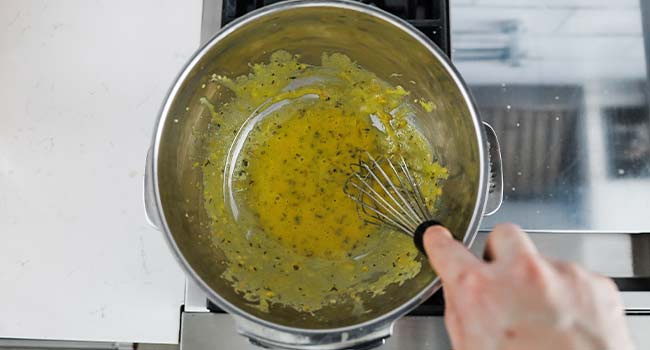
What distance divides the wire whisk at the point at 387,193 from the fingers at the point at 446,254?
15 centimetres

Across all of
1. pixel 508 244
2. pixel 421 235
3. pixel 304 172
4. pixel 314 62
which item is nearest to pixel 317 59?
pixel 314 62

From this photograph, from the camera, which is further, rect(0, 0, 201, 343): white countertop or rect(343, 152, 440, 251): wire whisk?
rect(0, 0, 201, 343): white countertop

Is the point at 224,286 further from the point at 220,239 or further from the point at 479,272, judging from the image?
the point at 479,272

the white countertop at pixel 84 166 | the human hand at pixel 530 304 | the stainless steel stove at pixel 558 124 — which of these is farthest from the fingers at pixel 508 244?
the white countertop at pixel 84 166

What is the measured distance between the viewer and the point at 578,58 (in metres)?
0.85

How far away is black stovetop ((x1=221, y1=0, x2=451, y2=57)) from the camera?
75cm

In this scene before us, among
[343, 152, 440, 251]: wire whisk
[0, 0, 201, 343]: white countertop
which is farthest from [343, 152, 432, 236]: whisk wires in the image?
[0, 0, 201, 343]: white countertop

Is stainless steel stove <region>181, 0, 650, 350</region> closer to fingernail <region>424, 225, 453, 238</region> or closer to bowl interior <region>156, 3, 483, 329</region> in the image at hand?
bowl interior <region>156, 3, 483, 329</region>

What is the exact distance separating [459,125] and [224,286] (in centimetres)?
36

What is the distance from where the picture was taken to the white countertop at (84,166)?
800mm

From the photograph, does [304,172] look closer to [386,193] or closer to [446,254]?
[386,193]

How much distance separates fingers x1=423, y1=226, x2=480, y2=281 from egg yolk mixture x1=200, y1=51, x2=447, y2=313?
21 cm

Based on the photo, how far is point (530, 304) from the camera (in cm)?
41

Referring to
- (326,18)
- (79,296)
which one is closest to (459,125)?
(326,18)
